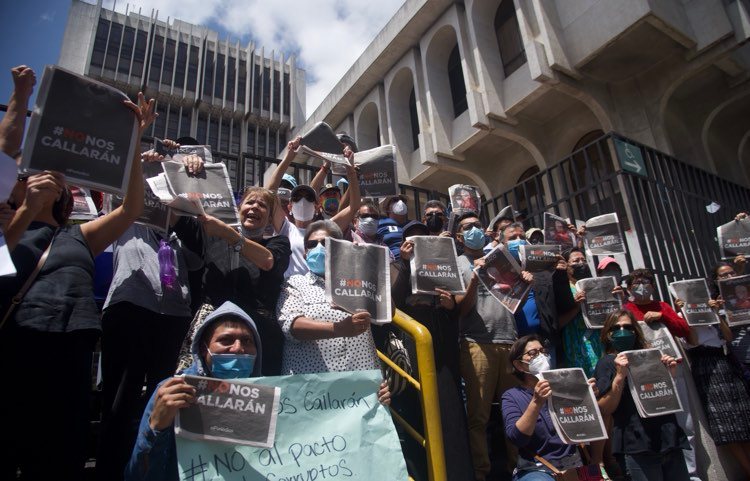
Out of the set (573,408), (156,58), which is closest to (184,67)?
(156,58)

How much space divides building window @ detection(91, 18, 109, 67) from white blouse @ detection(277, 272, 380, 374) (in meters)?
37.1

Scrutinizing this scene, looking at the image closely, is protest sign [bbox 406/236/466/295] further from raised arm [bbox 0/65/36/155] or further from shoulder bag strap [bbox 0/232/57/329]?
raised arm [bbox 0/65/36/155]

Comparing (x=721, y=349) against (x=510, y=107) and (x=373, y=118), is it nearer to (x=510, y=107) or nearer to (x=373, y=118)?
(x=510, y=107)

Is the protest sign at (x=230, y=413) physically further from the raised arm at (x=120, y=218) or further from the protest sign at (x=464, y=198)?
the protest sign at (x=464, y=198)

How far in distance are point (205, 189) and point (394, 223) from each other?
2351 millimetres

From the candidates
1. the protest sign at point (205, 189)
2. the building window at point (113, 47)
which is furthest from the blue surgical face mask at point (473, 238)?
the building window at point (113, 47)

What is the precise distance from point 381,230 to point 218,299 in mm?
2250

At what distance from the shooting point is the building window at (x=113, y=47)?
33406 millimetres

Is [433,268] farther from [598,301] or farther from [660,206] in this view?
[660,206]

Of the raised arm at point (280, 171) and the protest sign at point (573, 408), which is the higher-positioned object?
the raised arm at point (280, 171)

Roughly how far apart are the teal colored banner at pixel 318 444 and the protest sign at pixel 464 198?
4.58 m

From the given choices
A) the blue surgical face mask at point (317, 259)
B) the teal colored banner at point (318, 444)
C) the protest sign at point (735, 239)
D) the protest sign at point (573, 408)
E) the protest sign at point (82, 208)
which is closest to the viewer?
the teal colored banner at point (318, 444)

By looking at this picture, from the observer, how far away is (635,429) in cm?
378

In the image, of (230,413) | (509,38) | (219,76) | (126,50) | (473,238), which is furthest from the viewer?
(219,76)
